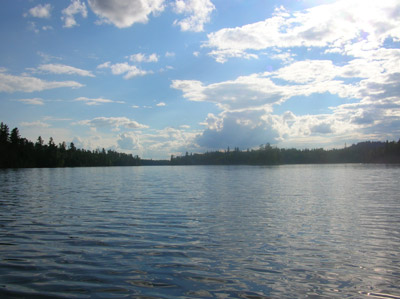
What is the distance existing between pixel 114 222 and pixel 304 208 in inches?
722

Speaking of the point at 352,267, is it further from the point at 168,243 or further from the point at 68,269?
the point at 68,269

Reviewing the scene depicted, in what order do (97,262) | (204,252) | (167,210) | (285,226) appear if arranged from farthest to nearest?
(167,210), (285,226), (204,252), (97,262)

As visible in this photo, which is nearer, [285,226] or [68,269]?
[68,269]

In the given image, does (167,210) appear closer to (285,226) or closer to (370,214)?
(285,226)

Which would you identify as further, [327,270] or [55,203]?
[55,203]

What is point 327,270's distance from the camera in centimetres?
1284

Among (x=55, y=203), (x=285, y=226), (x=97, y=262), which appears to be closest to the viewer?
(x=97, y=262)

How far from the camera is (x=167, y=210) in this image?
2883cm

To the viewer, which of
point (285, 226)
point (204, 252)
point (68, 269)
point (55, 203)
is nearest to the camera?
point (68, 269)

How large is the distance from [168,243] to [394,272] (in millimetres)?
10738

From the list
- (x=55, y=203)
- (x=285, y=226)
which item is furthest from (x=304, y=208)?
(x=55, y=203)

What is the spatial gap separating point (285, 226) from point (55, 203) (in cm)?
2443

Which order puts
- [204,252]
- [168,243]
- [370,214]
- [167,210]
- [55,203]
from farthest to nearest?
[55,203], [167,210], [370,214], [168,243], [204,252]

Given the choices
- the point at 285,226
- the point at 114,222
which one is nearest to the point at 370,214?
the point at 285,226
